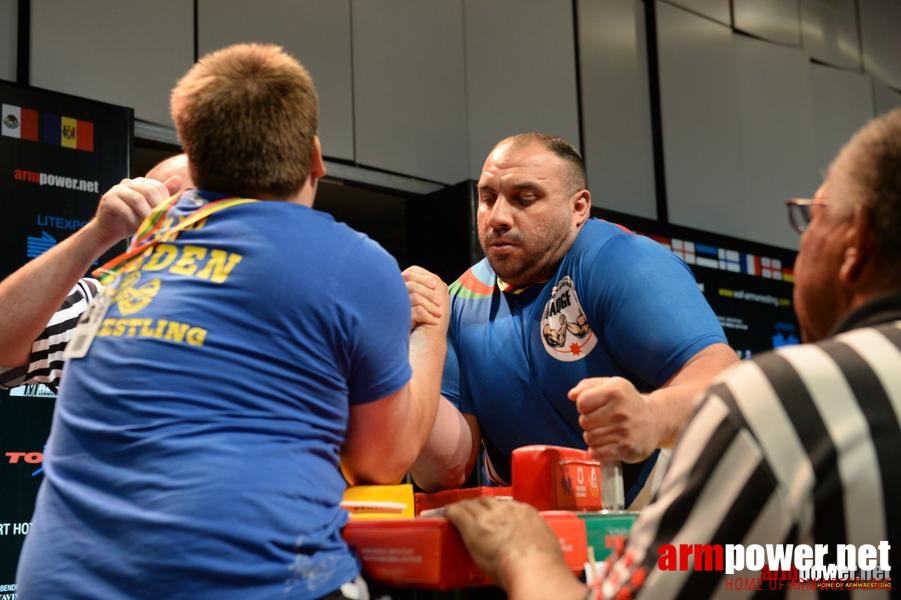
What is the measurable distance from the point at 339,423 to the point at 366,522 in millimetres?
133

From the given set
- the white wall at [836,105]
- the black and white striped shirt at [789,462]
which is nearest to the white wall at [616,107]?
the white wall at [836,105]

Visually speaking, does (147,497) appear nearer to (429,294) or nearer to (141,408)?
(141,408)

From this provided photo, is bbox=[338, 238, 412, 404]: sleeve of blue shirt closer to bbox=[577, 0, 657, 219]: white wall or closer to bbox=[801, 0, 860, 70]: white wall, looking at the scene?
bbox=[577, 0, 657, 219]: white wall

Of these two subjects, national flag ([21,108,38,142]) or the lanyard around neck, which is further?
national flag ([21,108,38,142])

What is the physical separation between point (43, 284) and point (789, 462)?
134 cm

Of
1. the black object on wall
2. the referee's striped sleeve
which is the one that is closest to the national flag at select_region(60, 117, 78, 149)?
the black object on wall

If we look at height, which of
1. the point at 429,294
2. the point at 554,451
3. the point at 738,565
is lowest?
the point at 738,565

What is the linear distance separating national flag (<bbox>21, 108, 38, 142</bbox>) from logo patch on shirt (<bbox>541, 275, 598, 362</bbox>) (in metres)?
2.00

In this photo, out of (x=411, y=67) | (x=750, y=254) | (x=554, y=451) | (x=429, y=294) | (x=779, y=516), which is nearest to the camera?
(x=779, y=516)

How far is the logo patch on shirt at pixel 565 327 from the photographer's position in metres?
2.32

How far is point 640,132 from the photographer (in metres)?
6.00

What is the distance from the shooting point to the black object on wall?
10.3ft

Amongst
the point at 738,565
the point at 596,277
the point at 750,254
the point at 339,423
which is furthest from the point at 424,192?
the point at 738,565

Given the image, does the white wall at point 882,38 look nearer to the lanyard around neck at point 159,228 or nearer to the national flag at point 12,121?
the national flag at point 12,121
